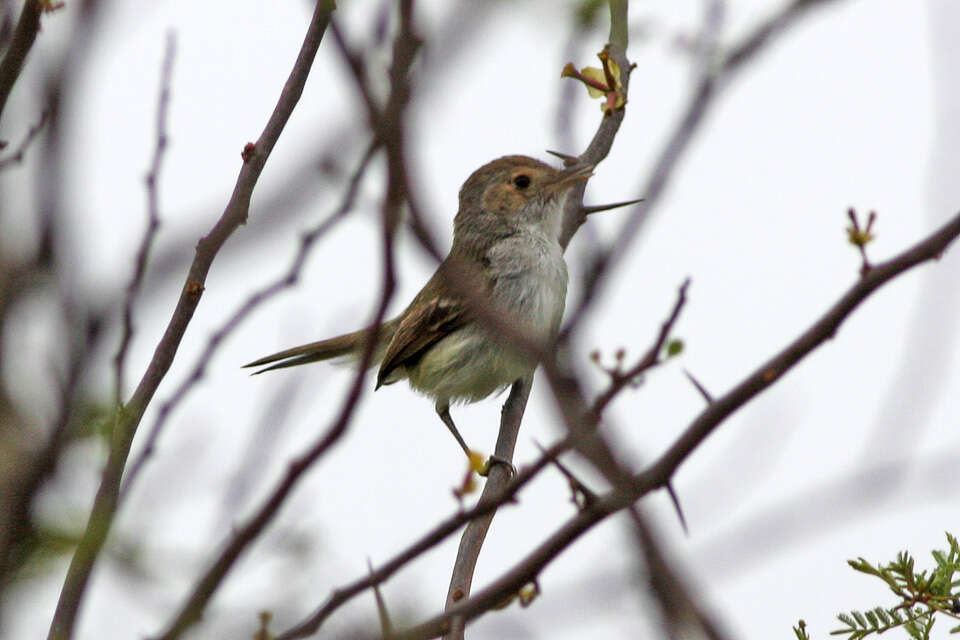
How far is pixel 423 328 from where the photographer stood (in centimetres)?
783

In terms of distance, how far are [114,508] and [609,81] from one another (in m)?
2.44

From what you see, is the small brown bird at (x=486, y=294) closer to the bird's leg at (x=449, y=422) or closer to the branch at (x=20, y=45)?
the bird's leg at (x=449, y=422)

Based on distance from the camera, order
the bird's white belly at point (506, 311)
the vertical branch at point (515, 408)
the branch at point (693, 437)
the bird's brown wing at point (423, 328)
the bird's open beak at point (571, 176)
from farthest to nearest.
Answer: the bird's brown wing at point (423, 328) < the bird's white belly at point (506, 311) < the bird's open beak at point (571, 176) < the vertical branch at point (515, 408) < the branch at point (693, 437)

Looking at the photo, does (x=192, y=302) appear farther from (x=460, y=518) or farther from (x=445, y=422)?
(x=445, y=422)

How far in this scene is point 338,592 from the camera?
2334mm

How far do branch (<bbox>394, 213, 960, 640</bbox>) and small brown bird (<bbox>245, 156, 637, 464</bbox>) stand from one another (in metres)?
4.52

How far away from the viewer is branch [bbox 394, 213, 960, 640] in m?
2.15

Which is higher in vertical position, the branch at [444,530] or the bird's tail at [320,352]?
the bird's tail at [320,352]

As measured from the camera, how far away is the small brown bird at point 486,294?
24.0 ft

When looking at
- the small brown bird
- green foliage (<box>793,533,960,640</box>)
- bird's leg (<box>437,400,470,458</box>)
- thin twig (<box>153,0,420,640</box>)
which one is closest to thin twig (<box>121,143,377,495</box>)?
thin twig (<box>153,0,420,640</box>)

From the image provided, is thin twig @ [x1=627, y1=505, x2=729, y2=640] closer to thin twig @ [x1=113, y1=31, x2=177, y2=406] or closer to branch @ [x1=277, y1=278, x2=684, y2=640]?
branch @ [x1=277, y1=278, x2=684, y2=640]

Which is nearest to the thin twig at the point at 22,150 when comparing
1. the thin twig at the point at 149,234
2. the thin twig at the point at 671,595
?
the thin twig at the point at 149,234

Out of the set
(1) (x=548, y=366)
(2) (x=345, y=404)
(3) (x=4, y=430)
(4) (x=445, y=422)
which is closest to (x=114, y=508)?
(3) (x=4, y=430)

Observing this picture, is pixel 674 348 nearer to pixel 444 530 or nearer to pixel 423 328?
pixel 444 530
